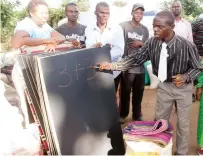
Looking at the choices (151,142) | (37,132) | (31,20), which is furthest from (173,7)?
(37,132)

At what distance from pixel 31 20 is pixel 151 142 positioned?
5.98ft

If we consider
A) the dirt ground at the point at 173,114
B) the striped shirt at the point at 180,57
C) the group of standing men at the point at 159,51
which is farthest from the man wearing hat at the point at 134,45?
the striped shirt at the point at 180,57

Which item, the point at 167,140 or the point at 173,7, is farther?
the point at 173,7

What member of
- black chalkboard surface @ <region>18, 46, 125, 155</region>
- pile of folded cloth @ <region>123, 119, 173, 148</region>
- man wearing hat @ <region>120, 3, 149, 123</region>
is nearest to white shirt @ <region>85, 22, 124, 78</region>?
man wearing hat @ <region>120, 3, 149, 123</region>

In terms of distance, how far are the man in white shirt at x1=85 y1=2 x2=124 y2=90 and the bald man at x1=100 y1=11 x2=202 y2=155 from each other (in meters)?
0.69

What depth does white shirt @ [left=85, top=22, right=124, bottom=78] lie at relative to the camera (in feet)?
11.4

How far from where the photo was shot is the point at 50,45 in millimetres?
2633

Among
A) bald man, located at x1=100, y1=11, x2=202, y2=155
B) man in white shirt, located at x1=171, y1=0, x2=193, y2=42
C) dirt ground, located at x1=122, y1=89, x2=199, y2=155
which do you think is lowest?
dirt ground, located at x1=122, y1=89, x2=199, y2=155

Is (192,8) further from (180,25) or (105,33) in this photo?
(105,33)

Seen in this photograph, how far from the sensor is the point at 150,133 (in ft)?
7.89

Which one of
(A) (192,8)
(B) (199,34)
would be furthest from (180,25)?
(A) (192,8)

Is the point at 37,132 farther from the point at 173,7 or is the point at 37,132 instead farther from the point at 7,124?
the point at 173,7

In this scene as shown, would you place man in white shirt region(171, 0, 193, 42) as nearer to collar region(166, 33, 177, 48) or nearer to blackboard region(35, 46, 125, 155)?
collar region(166, 33, 177, 48)

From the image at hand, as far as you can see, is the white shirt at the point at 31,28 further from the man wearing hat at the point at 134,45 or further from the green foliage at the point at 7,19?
the green foliage at the point at 7,19
